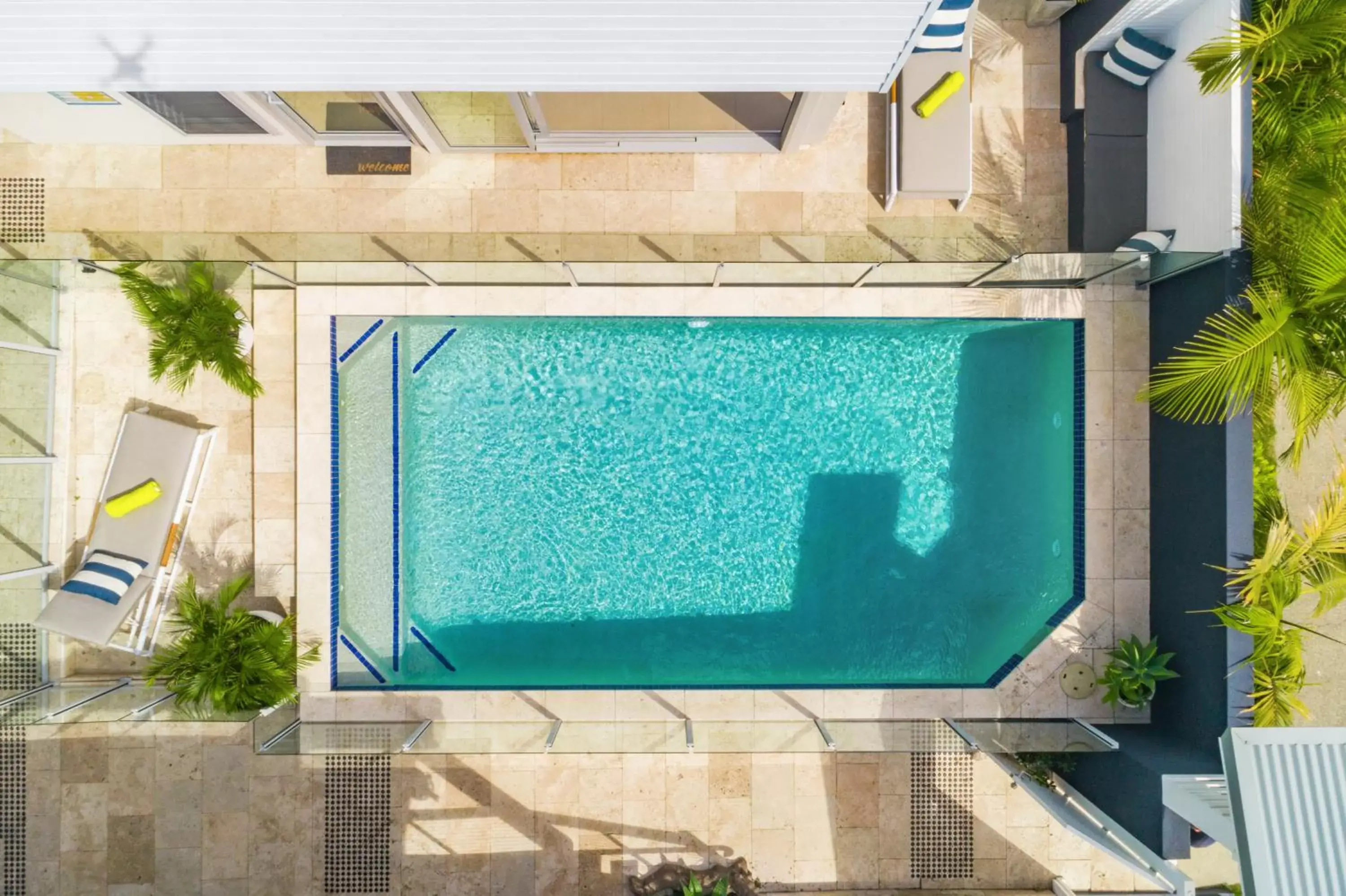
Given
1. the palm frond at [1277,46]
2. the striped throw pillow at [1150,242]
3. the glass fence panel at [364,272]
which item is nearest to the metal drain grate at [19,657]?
the glass fence panel at [364,272]

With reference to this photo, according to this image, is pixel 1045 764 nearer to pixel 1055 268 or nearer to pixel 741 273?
pixel 1055 268

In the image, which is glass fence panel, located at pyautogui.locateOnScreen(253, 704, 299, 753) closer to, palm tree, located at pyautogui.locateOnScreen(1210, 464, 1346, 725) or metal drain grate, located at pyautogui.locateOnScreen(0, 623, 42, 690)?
metal drain grate, located at pyautogui.locateOnScreen(0, 623, 42, 690)

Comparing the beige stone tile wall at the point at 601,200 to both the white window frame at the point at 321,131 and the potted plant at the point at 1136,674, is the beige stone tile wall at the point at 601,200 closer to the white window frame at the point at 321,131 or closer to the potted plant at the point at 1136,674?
the white window frame at the point at 321,131

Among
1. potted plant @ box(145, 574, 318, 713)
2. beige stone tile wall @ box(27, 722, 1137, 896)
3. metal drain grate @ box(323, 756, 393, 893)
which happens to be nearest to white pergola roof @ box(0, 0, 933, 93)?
potted plant @ box(145, 574, 318, 713)

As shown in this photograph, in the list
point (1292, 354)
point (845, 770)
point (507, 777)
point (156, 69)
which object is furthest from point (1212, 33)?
point (507, 777)

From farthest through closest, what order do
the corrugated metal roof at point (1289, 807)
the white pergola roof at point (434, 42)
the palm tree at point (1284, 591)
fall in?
the palm tree at point (1284, 591)
the corrugated metal roof at point (1289, 807)
the white pergola roof at point (434, 42)

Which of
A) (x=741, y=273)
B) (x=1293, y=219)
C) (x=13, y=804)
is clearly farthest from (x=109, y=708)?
(x=1293, y=219)
